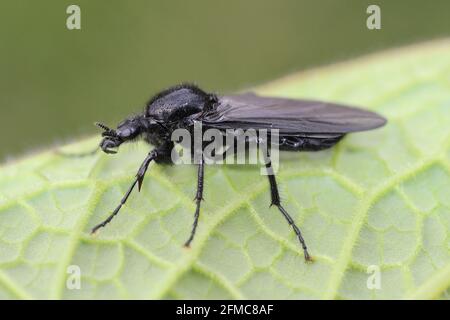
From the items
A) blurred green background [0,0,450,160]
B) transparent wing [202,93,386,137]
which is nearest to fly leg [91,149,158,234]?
transparent wing [202,93,386,137]

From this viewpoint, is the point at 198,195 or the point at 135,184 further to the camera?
the point at 135,184

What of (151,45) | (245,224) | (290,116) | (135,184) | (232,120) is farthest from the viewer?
(151,45)

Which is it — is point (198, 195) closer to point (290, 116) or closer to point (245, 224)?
Result: point (245, 224)

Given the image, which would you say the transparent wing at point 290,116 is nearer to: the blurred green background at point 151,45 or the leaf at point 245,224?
the leaf at point 245,224

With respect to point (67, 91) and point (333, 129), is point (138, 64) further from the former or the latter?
point (333, 129)

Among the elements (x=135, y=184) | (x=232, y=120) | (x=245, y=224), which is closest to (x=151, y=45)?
(x=232, y=120)

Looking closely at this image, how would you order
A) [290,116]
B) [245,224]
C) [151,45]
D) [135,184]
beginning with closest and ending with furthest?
[245,224], [135,184], [290,116], [151,45]

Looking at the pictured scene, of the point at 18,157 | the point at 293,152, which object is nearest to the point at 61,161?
the point at 18,157
